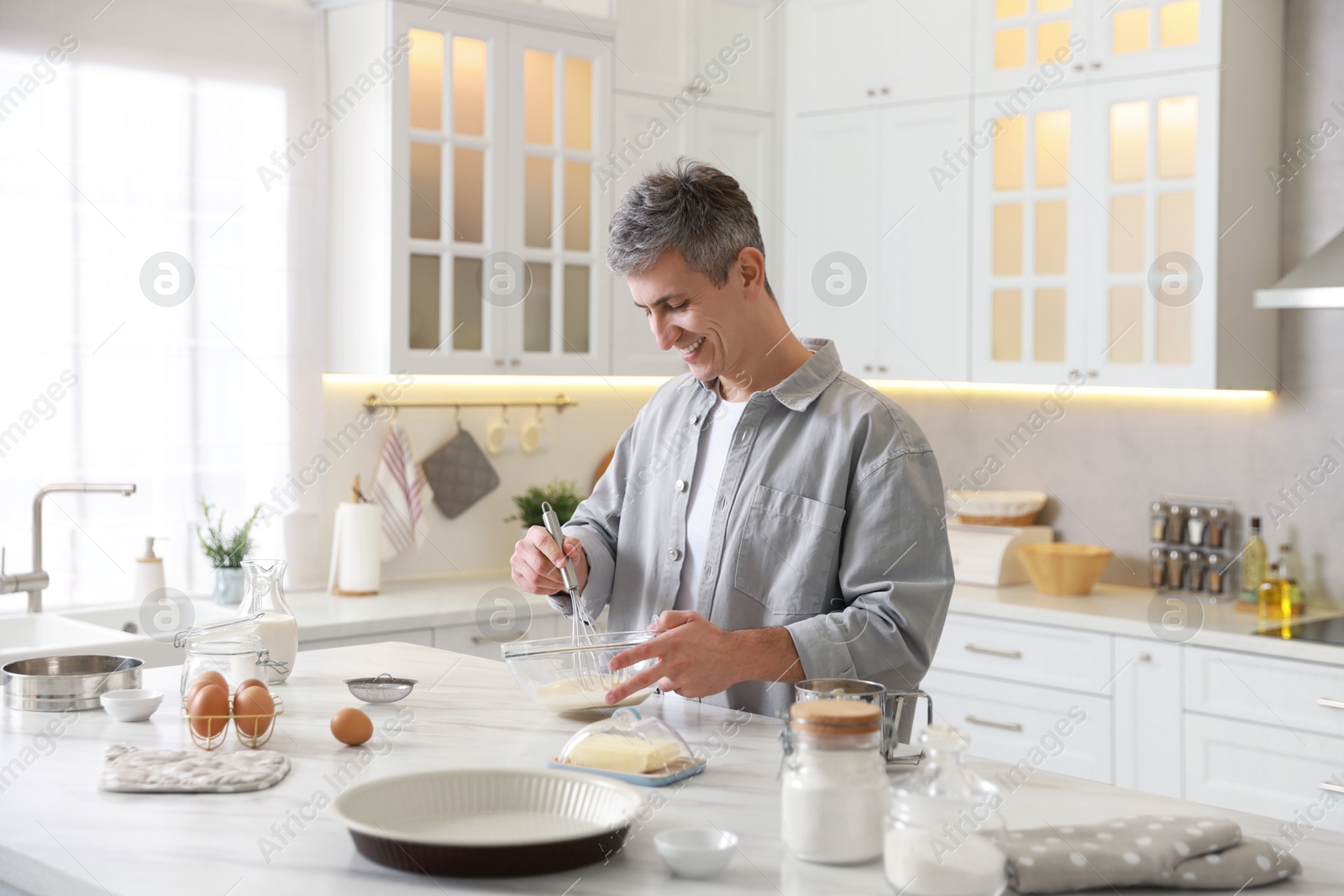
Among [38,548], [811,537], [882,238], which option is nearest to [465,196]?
[882,238]

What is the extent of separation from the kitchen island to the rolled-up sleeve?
144mm

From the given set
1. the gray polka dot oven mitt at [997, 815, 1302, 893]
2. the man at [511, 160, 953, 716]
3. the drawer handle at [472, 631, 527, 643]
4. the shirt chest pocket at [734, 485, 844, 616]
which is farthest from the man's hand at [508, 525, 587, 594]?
the drawer handle at [472, 631, 527, 643]

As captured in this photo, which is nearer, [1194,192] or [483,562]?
[1194,192]

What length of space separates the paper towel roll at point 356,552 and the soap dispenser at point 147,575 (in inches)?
17.9

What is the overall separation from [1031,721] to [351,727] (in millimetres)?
2183

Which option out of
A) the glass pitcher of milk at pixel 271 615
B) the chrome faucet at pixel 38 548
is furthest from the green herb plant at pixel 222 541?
the glass pitcher of milk at pixel 271 615

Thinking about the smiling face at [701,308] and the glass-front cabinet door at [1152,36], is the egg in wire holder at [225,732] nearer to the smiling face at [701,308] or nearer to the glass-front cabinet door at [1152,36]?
the smiling face at [701,308]

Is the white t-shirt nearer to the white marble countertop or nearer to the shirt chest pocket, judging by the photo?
the shirt chest pocket

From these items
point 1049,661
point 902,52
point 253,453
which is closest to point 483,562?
point 253,453

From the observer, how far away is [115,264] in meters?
3.19

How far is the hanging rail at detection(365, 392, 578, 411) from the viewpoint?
12.1ft

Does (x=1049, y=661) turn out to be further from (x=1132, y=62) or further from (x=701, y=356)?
(x=701, y=356)

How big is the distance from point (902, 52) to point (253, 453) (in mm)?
2101

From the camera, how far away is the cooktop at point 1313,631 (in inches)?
115
